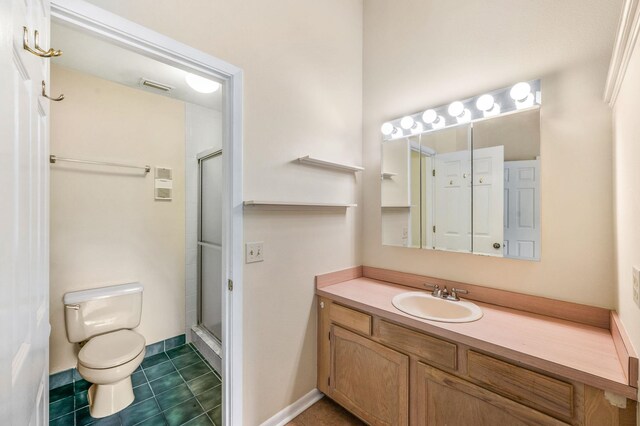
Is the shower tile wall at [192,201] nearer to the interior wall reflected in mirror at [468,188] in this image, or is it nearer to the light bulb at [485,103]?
the interior wall reflected in mirror at [468,188]

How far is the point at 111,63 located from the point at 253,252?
1.81m

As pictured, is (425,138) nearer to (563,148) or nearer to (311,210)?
(563,148)

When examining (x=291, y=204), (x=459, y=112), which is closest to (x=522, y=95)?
(x=459, y=112)

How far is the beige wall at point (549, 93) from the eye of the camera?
1257 millimetres

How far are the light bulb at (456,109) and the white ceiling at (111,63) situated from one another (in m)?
1.87

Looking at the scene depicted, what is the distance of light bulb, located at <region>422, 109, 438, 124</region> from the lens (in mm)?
1781

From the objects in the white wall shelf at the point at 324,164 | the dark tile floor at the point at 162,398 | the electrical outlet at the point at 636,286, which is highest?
the white wall shelf at the point at 324,164

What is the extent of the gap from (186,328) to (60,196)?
1540mm

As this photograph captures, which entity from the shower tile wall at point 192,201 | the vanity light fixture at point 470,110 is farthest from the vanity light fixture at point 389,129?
the shower tile wall at point 192,201

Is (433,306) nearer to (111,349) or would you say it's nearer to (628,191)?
(628,191)

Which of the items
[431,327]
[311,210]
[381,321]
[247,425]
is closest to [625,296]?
[431,327]

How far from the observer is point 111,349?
71.9 inches

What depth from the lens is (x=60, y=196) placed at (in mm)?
2014

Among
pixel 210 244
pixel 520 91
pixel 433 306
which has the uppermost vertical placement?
pixel 520 91
